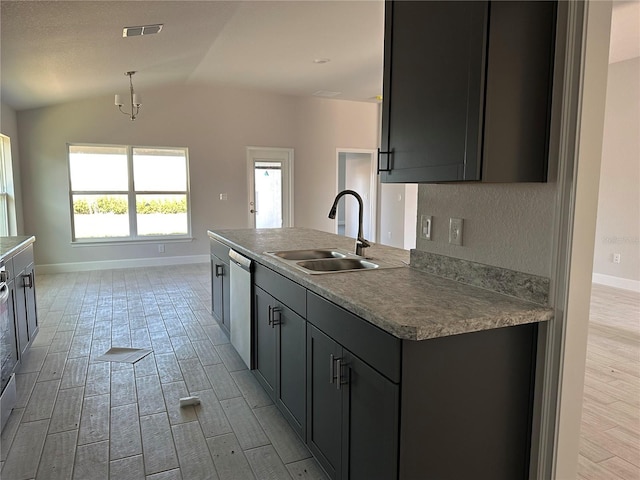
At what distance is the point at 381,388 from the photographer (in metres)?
1.36

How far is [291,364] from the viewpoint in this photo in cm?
211

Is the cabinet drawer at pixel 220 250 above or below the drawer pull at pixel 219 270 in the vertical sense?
above

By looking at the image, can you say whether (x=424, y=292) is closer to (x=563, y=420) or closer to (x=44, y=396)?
(x=563, y=420)

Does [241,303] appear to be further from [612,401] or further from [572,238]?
[612,401]

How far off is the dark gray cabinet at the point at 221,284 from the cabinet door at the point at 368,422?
6.02 ft

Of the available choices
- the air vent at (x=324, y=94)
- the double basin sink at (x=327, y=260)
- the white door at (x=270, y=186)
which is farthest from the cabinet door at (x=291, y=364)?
the air vent at (x=324, y=94)

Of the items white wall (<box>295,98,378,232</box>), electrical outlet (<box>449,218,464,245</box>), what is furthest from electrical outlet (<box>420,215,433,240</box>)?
white wall (<box>295,98,378,232</box>)

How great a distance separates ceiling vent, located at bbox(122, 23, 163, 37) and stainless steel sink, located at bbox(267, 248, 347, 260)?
8.27ft

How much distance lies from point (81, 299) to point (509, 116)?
5.01 metres

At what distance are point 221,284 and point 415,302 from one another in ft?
7.44

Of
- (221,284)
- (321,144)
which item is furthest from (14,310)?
(321,144)

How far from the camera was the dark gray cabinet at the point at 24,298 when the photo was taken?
9.43 feet

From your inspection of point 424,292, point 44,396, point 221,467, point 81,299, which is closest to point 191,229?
point 81,299

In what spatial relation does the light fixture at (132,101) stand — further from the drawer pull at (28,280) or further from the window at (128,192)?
the drawer pull at (28,280)
